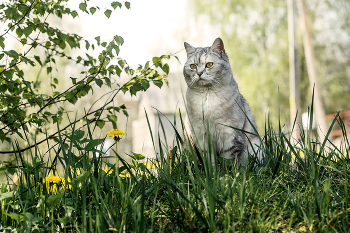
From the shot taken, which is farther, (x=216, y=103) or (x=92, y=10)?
(x=216, y=103)

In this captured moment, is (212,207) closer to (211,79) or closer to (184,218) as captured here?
(184,218)

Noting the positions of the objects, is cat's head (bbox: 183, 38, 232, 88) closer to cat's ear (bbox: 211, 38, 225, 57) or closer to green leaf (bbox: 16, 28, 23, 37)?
cat's ear (bbox: 211, 38, 225, 57)

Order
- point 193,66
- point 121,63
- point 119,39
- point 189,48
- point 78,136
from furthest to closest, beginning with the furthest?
1. point 189,48
2. point 193,66
3. point 121,63
4. point 119,39
5. point 78,136

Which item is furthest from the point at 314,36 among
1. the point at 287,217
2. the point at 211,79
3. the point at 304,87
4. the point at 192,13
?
the point at 287,217

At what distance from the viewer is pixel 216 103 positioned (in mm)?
2850

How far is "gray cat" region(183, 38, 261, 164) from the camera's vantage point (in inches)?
111

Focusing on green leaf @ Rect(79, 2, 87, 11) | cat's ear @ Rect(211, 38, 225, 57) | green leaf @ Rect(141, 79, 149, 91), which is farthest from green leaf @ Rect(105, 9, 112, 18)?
cat's ear @ Rect(211, 38, 225, 57)

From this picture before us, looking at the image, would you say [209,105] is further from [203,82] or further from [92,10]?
[92,10]

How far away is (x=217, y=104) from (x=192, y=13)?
18680mm

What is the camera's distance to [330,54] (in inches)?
808

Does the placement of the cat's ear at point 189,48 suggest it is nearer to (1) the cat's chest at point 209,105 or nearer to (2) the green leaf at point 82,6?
(1) the cat's chest at point 209,105

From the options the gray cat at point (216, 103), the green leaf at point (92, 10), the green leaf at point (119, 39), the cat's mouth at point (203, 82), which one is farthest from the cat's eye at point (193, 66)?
the green leaf at point (92, 10)

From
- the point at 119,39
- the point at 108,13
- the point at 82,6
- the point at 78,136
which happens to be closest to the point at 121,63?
the point at 119,39

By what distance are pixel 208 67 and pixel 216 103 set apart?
40 centimetres
